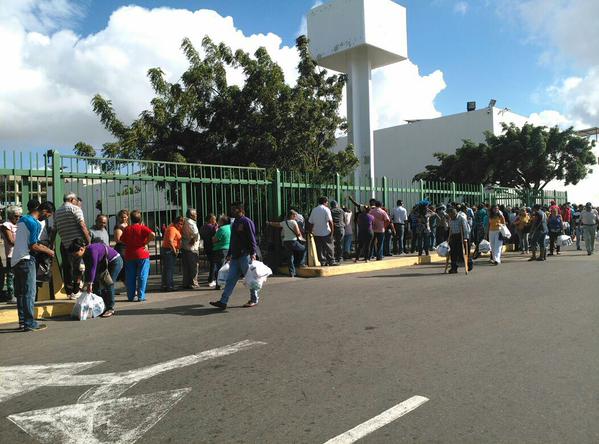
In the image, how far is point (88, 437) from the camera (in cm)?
342

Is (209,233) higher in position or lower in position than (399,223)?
lower

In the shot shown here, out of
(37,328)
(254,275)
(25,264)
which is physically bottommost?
(37,328)

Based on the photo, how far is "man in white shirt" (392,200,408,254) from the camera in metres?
15.3

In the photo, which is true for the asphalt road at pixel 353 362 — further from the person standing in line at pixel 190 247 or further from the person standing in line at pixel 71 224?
the person standing in line at pixel 190 247

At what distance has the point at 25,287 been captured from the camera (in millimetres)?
6590

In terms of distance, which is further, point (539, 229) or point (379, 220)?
point (539, 229)

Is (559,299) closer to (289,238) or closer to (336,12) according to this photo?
(289,238)

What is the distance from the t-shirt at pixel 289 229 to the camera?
37.2ft

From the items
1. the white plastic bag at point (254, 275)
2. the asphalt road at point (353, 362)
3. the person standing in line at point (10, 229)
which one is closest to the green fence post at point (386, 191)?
the asphalt road at point (353, 362)

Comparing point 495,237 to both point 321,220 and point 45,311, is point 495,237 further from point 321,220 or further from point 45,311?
point 45,311

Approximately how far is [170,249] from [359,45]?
17.4 metres

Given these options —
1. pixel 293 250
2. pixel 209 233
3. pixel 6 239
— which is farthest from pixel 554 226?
pixel 6 239

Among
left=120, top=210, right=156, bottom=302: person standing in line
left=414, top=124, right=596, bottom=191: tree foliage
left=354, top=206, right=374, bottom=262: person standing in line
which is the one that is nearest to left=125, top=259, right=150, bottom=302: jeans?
left=120, top=210, right=156, bottom=302: person standing in line

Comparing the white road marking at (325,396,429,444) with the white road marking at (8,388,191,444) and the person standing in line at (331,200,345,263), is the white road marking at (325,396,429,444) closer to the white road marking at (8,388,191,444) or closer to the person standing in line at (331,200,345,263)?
the white road marking at (8,388,191,444)
